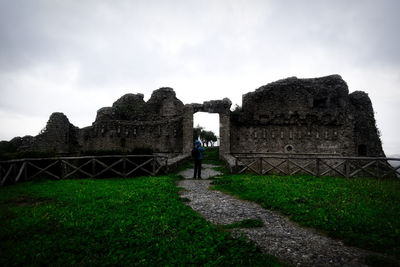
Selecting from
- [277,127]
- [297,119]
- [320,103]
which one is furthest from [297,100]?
[277,127]

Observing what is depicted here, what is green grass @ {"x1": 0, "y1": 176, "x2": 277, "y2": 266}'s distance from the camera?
9.57 ft

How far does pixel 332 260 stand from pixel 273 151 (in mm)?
19592

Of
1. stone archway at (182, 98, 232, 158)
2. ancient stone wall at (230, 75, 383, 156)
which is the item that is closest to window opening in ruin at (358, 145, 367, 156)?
ancient stone wall at (230, 75, 383, 156)

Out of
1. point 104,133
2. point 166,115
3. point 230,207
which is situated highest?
point 166,115

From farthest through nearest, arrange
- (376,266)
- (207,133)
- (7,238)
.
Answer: (207,133)
(7,238)
(376,266)

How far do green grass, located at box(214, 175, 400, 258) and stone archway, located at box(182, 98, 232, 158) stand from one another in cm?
1172

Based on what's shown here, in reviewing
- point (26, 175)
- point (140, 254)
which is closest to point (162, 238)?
point (140, 254)

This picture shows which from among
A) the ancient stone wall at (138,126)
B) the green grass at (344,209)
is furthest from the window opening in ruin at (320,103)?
the green grass at (344,209)

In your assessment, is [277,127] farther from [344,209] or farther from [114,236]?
[114,236]

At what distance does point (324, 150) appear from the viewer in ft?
70.1

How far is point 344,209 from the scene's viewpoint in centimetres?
499

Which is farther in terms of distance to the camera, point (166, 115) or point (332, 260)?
point (166, 115)

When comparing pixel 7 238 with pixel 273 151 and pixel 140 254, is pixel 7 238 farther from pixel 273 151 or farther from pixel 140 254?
pixel 273 151

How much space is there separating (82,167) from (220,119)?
13.3 meters
